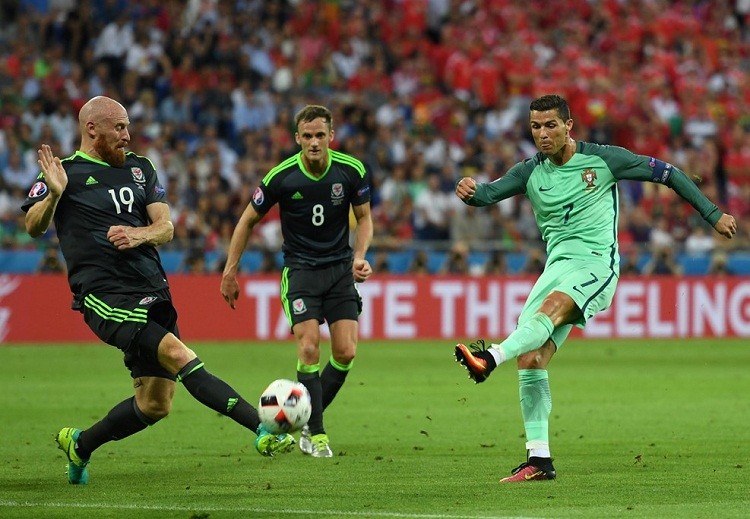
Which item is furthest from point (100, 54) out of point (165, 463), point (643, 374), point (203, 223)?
point (165, 463)

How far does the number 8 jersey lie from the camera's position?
8242 mm

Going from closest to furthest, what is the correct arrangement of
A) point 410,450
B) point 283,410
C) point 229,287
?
point 283,410 → point 229,287 → point 410,450

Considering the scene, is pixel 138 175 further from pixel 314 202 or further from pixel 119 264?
pixel 314 202

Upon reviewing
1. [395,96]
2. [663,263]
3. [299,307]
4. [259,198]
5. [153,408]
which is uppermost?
[395,96]

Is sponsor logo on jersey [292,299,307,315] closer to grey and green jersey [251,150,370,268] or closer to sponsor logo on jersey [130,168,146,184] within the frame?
grey and green jersey [251,150,370,268]

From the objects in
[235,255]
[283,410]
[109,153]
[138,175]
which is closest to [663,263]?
[235,255]

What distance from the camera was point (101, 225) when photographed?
8.30 m

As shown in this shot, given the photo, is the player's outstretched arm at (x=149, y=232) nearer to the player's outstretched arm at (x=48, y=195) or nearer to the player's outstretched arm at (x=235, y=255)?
the player's outstretched arm at (x=48, y=195)

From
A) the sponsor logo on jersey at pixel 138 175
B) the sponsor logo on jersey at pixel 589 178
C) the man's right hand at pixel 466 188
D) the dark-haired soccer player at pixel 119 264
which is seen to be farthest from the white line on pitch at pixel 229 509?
the sponsor logo on jersey at pixel 589 178

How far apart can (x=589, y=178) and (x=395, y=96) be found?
55.4ft

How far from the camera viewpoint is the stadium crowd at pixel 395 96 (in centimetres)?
2300

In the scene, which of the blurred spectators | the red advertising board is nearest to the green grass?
the red advertising board

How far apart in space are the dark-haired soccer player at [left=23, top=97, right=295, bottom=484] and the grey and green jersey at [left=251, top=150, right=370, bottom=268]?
188 cm

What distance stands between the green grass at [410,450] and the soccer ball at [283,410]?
0.41 meters
